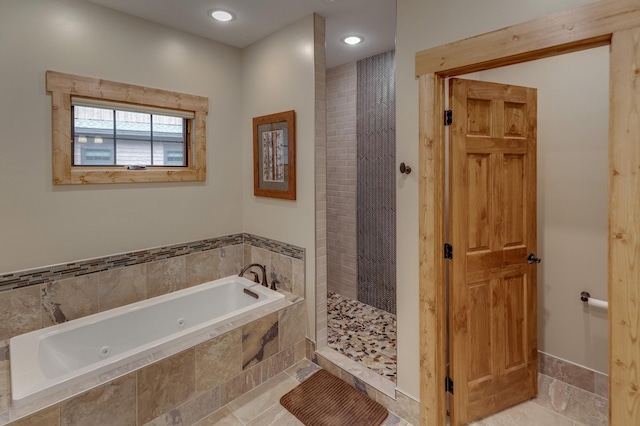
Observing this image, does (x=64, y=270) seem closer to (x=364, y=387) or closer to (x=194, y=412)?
(x=194, y=412)

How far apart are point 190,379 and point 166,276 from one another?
112cm

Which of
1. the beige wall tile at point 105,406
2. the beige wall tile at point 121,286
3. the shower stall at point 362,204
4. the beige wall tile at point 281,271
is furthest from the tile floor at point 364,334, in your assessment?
the beige wall tile at point 121,286

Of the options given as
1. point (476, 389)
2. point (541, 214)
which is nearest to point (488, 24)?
point (541, 214)

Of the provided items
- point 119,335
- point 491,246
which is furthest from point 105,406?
point 491,246

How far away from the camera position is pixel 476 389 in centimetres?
→ 215

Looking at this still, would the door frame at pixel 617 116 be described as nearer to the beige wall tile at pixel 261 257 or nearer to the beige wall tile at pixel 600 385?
the beige wall tile at pixel 600 385

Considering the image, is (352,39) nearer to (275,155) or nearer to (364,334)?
(275,155)

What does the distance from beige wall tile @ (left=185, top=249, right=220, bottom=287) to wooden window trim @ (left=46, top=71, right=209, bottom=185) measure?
729mm

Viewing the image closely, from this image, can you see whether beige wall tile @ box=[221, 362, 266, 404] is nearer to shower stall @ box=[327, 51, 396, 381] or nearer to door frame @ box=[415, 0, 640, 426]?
shower stall @ box=[327, 51, 396, 381]

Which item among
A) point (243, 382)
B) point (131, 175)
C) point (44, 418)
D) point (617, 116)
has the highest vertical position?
point (617, 116)

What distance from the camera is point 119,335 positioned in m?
2.60

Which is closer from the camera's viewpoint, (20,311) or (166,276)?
(20,311)

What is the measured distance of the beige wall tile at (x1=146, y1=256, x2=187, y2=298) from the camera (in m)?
2.92

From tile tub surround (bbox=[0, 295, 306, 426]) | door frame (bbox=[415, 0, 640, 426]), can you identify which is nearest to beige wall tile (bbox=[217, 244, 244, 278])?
tile tub surround (bbox=[0, 295, 306, 426])
